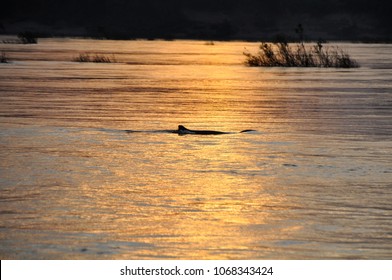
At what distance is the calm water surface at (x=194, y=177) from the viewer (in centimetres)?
1027

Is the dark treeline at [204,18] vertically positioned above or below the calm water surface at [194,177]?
above

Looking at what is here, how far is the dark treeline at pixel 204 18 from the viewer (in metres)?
123

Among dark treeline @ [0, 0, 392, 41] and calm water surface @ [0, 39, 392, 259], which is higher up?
dark treeline @ [0, 0, 392, 41]

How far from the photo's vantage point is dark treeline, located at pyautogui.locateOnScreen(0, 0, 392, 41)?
123125 mm

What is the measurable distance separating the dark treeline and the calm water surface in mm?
93206

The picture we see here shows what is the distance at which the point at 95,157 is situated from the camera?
51.8 ft

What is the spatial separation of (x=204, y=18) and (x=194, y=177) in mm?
122227

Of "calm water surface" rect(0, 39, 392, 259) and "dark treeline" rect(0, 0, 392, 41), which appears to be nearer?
"calm water surface" rect(0, 39, 392, 259)

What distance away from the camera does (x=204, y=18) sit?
135 metres

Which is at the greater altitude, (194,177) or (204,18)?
(204,18)

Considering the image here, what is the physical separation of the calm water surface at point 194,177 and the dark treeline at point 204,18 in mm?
93206

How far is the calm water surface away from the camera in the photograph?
1027 cm

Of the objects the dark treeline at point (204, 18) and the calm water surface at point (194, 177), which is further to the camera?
the dark treeline at point (204, 18)

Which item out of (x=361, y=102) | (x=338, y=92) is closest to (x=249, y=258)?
(x=361, y=102)
